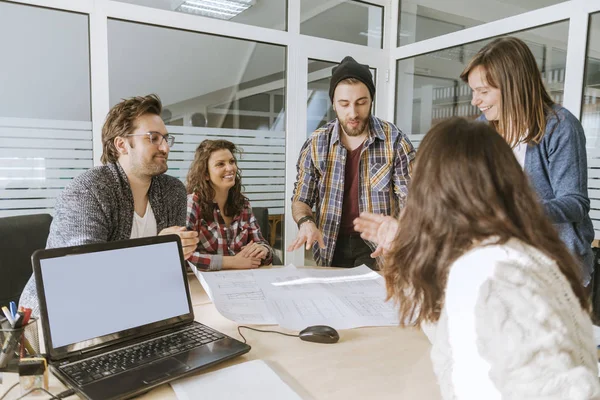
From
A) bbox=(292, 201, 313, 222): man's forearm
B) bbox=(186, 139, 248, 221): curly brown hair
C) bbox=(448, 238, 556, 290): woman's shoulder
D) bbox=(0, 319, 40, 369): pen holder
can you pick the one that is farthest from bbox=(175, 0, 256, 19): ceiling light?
bbox=(448, 238, 556, 290): woman's shoulder

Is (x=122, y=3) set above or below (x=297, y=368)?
above

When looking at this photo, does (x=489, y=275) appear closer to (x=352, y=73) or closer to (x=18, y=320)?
(x=18, y=320)

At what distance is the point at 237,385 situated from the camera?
2.96 feet

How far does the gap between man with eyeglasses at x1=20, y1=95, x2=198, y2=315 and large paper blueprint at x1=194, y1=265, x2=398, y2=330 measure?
0.78 feet

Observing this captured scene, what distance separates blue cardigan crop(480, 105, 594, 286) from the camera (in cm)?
139

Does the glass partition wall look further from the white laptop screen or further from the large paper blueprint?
the white laptop screen

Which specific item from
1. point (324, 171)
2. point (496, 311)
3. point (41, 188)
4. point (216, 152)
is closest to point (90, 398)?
point (496, 311)

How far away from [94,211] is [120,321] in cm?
65

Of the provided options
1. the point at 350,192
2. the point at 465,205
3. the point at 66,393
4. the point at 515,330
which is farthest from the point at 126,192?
the point at 515,330

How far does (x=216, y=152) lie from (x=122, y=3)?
118 centimetres

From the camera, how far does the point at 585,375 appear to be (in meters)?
0.58

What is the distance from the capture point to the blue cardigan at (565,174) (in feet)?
4.56

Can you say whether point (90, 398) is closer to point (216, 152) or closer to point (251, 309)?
point (251, 309)

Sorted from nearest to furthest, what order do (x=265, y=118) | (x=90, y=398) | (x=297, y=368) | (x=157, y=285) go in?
(x=90, y=398), (x=297, y=368), (x=157, y=285), (x=265, y=118)
